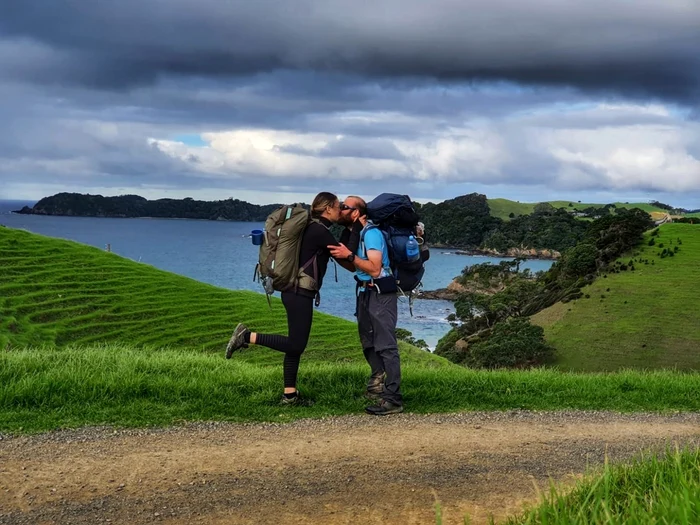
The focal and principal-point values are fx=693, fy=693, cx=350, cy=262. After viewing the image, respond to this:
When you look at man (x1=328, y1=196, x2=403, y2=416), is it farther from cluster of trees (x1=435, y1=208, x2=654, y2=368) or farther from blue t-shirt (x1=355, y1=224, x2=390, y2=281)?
cluster of trees (x1=435, y1=208, x2=654, y2=368)

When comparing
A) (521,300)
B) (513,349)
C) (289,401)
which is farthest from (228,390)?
(521,300)

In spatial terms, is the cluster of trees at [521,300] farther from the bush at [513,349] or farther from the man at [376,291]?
the man at [376,291]

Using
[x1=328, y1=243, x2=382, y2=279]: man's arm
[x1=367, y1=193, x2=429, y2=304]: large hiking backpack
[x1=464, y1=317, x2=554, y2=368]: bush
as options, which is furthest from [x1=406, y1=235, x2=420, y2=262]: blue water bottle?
[x1=464, y1=317, x2=554, y2=368]: bush

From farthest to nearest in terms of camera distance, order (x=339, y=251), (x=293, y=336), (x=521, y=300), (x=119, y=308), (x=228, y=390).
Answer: (x=521, y=300), (x=119, y=308), (x=228, y=390), (x=293, y=336), (x=339, y=251)

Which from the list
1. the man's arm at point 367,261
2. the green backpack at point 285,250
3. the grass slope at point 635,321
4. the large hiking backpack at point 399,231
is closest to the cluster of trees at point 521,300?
the grass slope at point 635,321

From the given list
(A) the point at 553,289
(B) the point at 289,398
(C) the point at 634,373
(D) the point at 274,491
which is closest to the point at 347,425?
(B) the point at 289,398

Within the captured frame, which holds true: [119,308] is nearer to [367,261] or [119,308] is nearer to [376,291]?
[376,291]

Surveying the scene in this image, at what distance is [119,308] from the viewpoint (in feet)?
62.6

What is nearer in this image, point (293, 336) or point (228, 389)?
point (293, 336)

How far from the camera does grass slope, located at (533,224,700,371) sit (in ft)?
196

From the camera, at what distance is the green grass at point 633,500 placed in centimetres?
297

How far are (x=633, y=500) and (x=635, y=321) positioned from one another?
6912 cm

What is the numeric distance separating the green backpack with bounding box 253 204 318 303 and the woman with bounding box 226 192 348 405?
6 centimetres

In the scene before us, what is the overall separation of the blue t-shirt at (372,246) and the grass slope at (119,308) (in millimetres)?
9172
